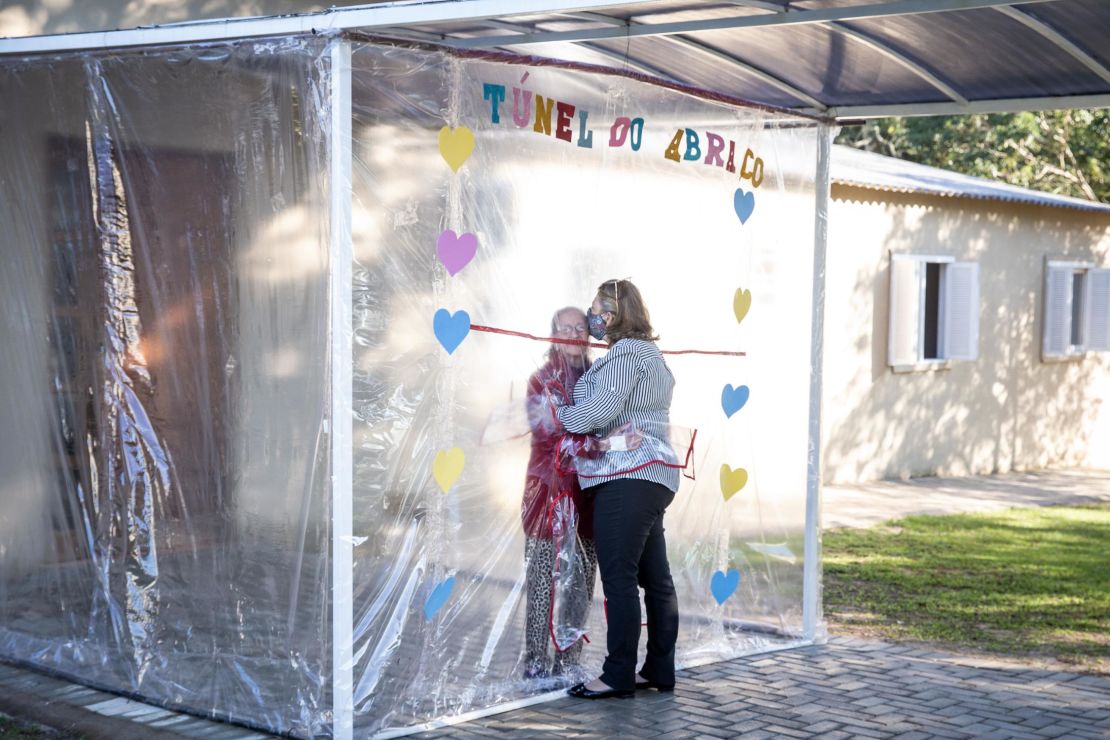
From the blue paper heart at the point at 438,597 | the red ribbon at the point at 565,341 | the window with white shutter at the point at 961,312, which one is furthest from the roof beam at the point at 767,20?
the window with white shutter at the point at 961,312

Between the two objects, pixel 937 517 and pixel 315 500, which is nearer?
pixel 315 500

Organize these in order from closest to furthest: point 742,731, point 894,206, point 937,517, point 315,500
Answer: point 315,500 → point 742,731 → point 937,517 → point 894,206

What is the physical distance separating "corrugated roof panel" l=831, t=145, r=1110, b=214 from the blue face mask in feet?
23.2

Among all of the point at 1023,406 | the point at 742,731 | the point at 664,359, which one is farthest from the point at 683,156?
the point at 1023,406

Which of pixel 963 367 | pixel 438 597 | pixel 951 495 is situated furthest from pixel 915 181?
pixel 438 597

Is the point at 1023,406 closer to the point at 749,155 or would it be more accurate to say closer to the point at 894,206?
the point at 894,206

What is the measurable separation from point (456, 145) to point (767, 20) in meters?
1.46

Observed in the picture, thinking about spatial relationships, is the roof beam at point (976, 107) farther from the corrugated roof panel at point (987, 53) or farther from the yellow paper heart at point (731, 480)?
the yellow paper heart at point (731, 480)

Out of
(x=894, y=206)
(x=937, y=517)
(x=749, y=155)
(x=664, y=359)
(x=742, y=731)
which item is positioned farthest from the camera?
(x=894, y=206)

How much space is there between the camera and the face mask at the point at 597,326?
5.51 metres

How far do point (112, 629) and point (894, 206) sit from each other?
991cm

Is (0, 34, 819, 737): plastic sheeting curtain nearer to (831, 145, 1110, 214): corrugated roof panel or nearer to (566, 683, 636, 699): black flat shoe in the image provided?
(566, 683, 636, 699): black flat shoe

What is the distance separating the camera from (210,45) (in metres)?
5.03

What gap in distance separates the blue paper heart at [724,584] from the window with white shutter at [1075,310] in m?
10.5
